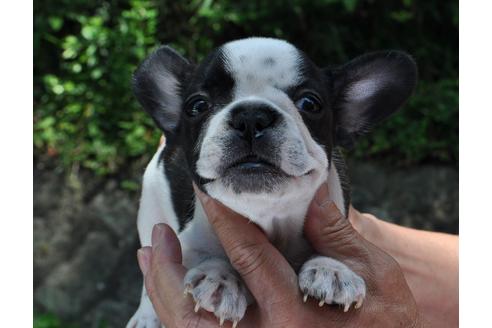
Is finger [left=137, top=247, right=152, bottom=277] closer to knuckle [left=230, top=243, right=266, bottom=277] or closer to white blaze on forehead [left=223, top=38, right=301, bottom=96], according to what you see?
knuckle [left=230, top=243, right=266, bottom=277]

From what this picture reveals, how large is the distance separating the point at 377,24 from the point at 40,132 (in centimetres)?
254

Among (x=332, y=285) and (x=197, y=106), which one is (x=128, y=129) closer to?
(x=197, y=106)

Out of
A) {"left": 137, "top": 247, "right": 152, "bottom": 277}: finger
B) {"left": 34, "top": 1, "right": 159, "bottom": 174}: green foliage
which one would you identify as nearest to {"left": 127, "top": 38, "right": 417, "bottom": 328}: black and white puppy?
{"left": 137, "top": 247, "right": 152, "bottom": 277}: finger

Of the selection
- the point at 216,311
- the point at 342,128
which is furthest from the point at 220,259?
the point at 342,128

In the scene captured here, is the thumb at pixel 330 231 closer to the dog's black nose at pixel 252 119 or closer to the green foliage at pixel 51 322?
the dog's black nose at pixel 252 119

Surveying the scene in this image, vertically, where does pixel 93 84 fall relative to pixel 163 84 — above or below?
below

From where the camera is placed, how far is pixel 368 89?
2.34 meters

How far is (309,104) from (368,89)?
1.17 feet

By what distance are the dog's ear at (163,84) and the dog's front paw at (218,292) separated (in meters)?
0.63

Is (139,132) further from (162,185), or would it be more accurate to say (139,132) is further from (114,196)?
(162,185)

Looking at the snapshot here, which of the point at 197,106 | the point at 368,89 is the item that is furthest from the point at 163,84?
the point at 368,89

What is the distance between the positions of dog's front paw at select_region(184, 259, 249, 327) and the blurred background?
8.55ft

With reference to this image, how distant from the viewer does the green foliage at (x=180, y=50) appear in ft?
14.7

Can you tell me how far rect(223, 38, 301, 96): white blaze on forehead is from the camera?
1.99 m
